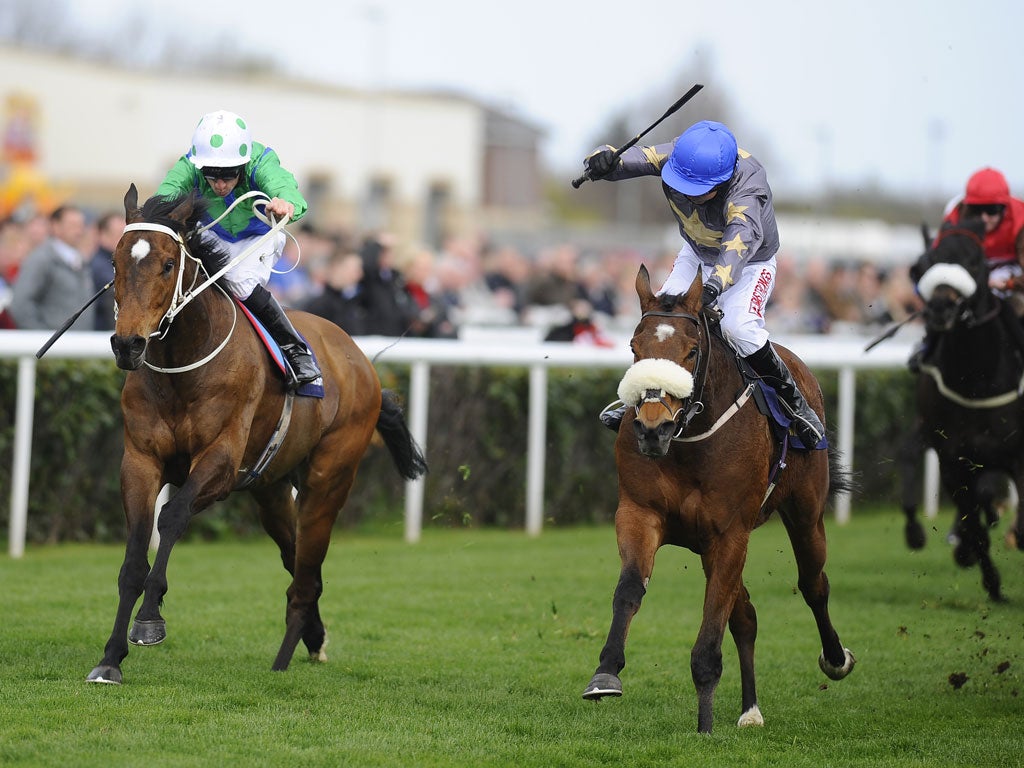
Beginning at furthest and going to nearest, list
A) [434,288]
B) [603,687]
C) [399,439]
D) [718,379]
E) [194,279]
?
[434,288], [399,439], [194,279], [718,379], [603,687]

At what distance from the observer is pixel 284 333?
256 inches

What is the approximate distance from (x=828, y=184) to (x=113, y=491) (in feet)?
111

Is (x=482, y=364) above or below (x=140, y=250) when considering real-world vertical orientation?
below

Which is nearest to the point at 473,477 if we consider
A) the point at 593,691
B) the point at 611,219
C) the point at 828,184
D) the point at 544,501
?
the point at 544,501

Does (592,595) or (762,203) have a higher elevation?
(762,203)

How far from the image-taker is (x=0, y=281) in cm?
1160

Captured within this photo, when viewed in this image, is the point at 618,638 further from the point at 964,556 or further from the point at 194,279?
the point at 964,556

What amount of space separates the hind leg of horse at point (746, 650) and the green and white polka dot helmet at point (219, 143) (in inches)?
105

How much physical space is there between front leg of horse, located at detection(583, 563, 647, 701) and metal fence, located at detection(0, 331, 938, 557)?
2.30m

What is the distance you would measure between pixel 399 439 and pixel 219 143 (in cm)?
189

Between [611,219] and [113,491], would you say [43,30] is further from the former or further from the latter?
[113,491]

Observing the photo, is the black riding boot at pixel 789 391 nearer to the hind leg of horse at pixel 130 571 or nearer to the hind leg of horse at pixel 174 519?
the hind leg of horse at pixel 174 519

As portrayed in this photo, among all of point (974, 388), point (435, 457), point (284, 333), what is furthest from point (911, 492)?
point (284, 333)

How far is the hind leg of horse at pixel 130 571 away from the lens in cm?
552
